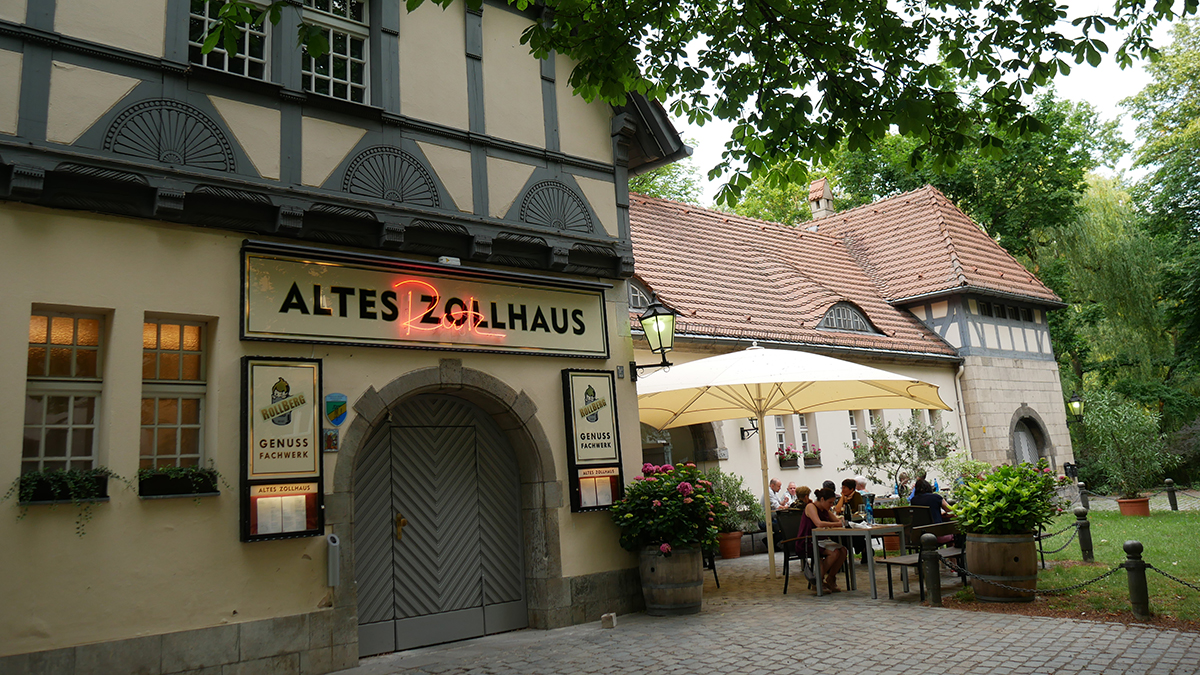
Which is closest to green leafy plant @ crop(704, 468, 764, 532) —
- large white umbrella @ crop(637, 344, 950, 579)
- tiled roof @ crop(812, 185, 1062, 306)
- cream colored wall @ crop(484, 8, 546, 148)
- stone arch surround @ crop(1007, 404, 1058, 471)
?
large white umbrella @ crop(637, 344, 950, 579)

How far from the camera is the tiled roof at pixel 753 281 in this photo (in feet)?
55.5

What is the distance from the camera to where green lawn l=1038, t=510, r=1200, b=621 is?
26.9ft

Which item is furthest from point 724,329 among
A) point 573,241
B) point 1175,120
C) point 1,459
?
point 1175,120

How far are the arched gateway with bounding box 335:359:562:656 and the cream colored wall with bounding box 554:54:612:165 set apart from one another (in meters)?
3.22

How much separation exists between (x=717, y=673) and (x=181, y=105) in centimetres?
643

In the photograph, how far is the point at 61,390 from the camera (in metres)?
6.59

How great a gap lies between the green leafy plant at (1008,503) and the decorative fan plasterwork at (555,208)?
5.20m

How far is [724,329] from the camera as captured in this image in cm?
1625

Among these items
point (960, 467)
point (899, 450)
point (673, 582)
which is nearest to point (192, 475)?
point (673, 582)

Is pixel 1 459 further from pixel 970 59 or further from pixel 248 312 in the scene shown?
pixel 970 59

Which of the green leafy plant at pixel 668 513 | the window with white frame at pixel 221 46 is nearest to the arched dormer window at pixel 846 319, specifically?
the green leafy plant at pixel 668 513

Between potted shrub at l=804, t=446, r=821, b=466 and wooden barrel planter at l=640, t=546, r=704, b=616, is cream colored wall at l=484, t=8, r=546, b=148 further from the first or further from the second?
Answer: potted shrub at l=804, t=446, r=821, b=466

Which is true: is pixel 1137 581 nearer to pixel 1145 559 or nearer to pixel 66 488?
pixel 1145 559

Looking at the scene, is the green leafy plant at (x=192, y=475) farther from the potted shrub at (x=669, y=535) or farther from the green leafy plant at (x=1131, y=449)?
→ the green leafy plant at (x=1131, y=449)
